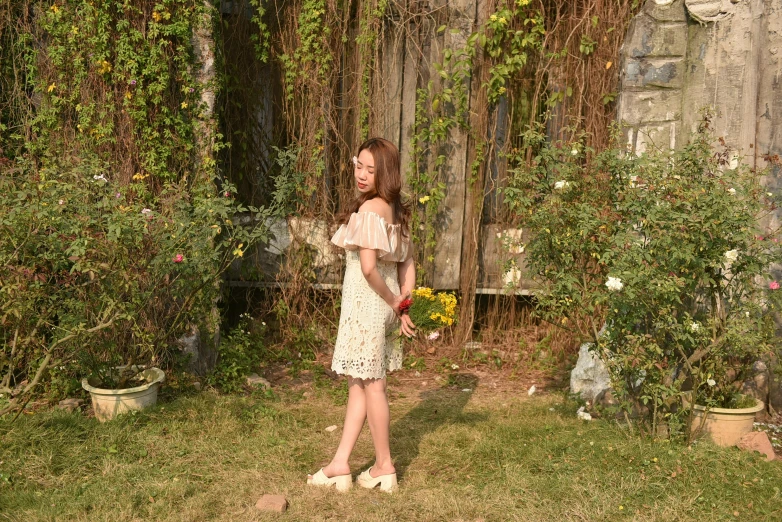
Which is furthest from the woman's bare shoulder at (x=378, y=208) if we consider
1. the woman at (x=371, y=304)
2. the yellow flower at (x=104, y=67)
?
the yellow flower at (x=104, y=67)

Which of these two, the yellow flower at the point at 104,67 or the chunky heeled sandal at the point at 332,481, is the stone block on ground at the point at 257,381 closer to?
the chunky heeled sandal at the point at 332,481

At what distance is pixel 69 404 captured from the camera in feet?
15.4

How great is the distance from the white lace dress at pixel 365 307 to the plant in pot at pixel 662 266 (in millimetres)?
→ 1049

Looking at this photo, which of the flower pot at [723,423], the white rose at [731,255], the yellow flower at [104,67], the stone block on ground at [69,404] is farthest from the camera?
the yellow flower at [104,67]

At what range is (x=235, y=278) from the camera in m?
6.11

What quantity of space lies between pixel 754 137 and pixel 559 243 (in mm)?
1487

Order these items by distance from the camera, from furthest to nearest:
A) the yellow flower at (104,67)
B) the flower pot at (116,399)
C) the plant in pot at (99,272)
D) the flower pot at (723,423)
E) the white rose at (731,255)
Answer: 1. the yellow flower at (104,67)
2. the flower pot at (116,399)
3. the flower pot at (723,423)
4. the plant in pot at (99,272)
5. the white rose at (731,255)

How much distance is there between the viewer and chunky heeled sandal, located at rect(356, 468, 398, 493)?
3738mm

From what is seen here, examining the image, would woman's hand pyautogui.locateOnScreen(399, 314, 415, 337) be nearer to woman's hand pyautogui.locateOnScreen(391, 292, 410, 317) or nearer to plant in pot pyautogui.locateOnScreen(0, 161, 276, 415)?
woman's hand pyautogui.locateOnScreen(391, 292, 410, 317)

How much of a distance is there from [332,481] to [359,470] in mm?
300

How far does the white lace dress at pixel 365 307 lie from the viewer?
11.7ft

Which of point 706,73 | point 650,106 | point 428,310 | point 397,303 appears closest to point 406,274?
point 397,303

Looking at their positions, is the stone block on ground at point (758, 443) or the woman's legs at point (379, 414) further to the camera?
the stone block on ground at point (758, 443)

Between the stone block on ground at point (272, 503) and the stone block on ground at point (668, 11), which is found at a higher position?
the stone block on ground at point (668, 11)
